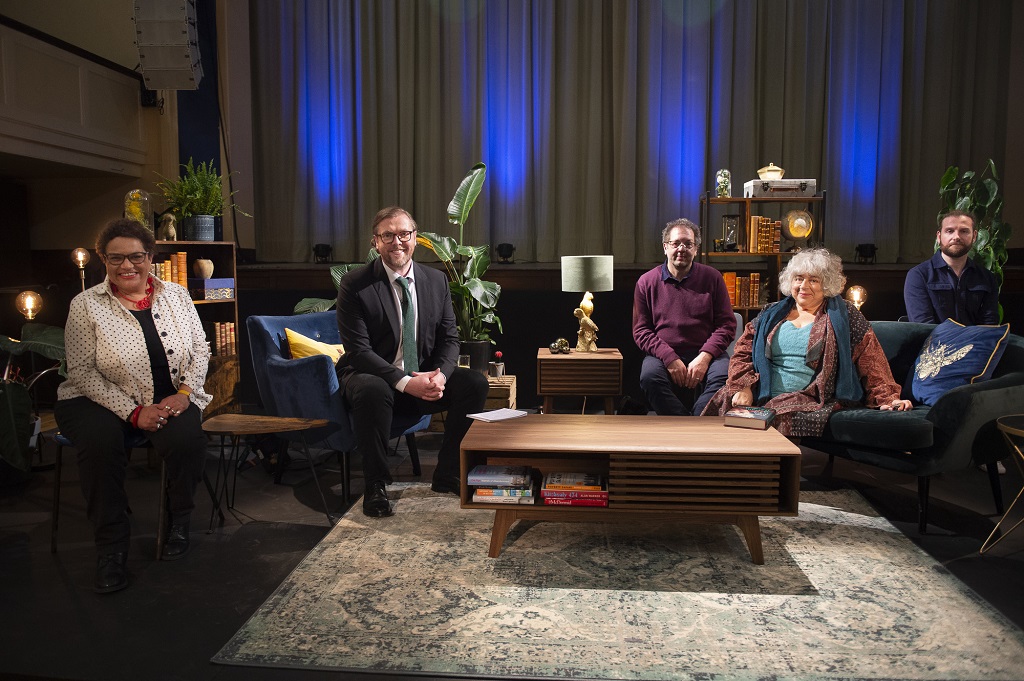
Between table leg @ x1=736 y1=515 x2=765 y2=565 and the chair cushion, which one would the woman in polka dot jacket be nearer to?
table leg @ x1=736 y1=515 x2=765 y2=565

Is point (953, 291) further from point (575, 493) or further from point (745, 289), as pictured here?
point (575, 493)

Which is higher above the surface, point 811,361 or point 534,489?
point 811,361

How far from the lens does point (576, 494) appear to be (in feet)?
9.34

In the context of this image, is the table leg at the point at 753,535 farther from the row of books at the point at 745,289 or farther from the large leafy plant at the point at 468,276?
the row of books at the point at 745,289

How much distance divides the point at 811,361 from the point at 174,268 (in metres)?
3.91

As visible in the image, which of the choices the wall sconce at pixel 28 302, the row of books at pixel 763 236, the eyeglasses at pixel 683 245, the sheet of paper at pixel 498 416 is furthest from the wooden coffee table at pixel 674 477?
the row of books at pixel 763 236

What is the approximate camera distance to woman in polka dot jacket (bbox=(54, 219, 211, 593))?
277cm

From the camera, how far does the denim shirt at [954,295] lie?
4227mm

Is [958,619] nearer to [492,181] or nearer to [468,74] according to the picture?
[492,181]

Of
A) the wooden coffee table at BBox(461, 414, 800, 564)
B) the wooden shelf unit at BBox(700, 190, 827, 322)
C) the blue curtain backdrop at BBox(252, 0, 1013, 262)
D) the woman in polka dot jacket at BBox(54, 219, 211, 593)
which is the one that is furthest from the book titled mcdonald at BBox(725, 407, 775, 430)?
the blue curtain backdrop at BBox(252, 0, 1013, 262)

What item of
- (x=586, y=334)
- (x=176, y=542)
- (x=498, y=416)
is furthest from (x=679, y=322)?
(x=176, y=542)

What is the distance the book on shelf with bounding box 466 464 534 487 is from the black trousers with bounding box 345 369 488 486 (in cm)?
63

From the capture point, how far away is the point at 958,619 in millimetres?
2434

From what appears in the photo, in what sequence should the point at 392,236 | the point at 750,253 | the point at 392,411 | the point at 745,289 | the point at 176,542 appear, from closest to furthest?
the point at 176,542 → the point at 392,411 → the point at 392,236 → the point at 750,253 → the point at 745,289
